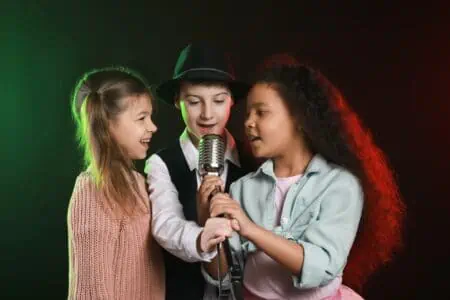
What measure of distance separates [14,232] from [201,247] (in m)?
0.61

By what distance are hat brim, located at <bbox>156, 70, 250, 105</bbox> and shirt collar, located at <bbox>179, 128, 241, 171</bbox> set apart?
0.08 m

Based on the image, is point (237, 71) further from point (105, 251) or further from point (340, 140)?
point (105, 251)

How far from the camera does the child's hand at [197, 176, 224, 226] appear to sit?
3.40 feet

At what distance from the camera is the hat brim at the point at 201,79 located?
4.00 feet

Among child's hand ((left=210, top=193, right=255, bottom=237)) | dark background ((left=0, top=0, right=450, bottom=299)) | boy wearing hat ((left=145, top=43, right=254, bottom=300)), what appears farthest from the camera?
dark background ((left=0, top=0, right=450, bottom=299))

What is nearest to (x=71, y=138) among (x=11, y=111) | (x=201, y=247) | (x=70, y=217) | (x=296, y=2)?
(x=11, y=111)

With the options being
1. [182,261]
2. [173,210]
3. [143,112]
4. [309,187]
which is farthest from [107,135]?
[309,187]

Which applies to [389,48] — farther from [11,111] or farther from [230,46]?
[11,111]

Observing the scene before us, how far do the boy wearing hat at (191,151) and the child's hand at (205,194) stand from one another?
4cm

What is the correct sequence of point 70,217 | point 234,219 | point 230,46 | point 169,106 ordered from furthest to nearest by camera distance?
point 230,46, point 169,106, point 70,217, point 234,219

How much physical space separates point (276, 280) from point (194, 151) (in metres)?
0.31

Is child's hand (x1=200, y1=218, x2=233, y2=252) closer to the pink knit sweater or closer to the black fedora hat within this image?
the pink knit sweater

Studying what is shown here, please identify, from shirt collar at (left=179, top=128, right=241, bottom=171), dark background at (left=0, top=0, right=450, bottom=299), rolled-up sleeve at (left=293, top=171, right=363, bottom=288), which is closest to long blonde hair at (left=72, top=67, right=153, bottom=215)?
shirt collar at (left=179, top=128, right=241, bottom=171)

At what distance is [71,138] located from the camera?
1.47 meters
